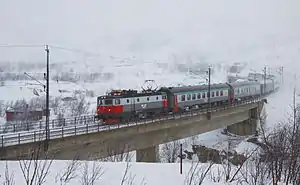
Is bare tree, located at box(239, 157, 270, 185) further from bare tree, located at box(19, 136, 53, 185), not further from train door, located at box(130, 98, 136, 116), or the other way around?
train door, located at box(130, 98, 136, 116)

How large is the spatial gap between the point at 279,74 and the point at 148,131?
5689cm

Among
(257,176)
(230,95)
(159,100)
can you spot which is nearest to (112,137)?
(159,100)

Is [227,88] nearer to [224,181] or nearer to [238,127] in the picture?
[238,127]

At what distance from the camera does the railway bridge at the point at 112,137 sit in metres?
17.2

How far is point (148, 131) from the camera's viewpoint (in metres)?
24.5

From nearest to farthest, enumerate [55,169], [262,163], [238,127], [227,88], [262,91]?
[55,169] < [262,163] < [227,88] < [238,127] < [262,91]

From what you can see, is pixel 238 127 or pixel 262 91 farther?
pixel 262 91

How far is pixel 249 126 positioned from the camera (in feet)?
136

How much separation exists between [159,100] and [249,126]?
19784 mm

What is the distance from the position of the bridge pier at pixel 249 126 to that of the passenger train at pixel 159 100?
9.92 feet

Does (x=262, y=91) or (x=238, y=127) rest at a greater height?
(x=262, y=91)

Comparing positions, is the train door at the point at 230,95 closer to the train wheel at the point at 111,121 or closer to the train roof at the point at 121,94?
the train roof at the point at 121,94

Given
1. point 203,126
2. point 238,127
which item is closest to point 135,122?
point 203,126

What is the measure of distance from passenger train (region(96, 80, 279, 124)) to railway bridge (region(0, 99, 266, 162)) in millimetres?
1438
